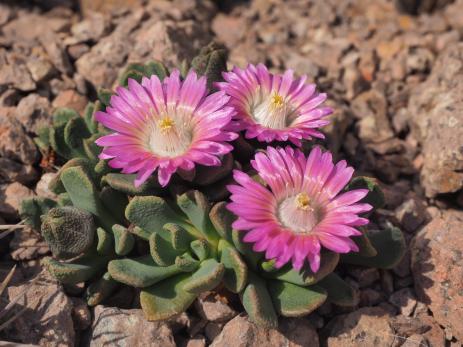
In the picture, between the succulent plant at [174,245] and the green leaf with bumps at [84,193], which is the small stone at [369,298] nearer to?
the succulent plant at [174,245]

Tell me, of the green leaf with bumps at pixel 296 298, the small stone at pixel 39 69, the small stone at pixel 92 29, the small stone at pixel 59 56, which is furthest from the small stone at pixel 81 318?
the small stone at pixel 92 29

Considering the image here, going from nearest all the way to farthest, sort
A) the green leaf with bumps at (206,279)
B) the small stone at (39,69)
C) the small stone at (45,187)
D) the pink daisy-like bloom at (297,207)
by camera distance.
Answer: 1. the pink daisy-like bloom at (297,207)
2. the green leaf with bumps at (206,279)
3. the small stone at (45,187)
4. the small stone at (39,69)

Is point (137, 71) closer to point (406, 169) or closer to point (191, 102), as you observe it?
point (191, 102)

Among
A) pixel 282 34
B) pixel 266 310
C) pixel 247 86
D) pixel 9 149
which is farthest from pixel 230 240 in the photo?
pixel 282 34

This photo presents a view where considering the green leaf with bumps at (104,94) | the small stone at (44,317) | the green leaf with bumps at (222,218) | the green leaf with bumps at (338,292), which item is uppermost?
the green leaf with bumps at (104,94)

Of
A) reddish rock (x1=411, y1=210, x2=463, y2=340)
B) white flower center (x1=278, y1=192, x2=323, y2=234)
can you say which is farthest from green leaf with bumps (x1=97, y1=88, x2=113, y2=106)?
reddish rock (x1=411, y1=210, x2=463, y2=340)

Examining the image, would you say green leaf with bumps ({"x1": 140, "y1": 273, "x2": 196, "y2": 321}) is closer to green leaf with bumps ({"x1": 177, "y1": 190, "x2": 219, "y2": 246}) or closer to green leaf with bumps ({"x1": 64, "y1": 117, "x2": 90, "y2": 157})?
green leaf with bumps ({"x1": 177, "y1": 190, "x2": 219, "y2": 246})

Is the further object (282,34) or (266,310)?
(282,34)
